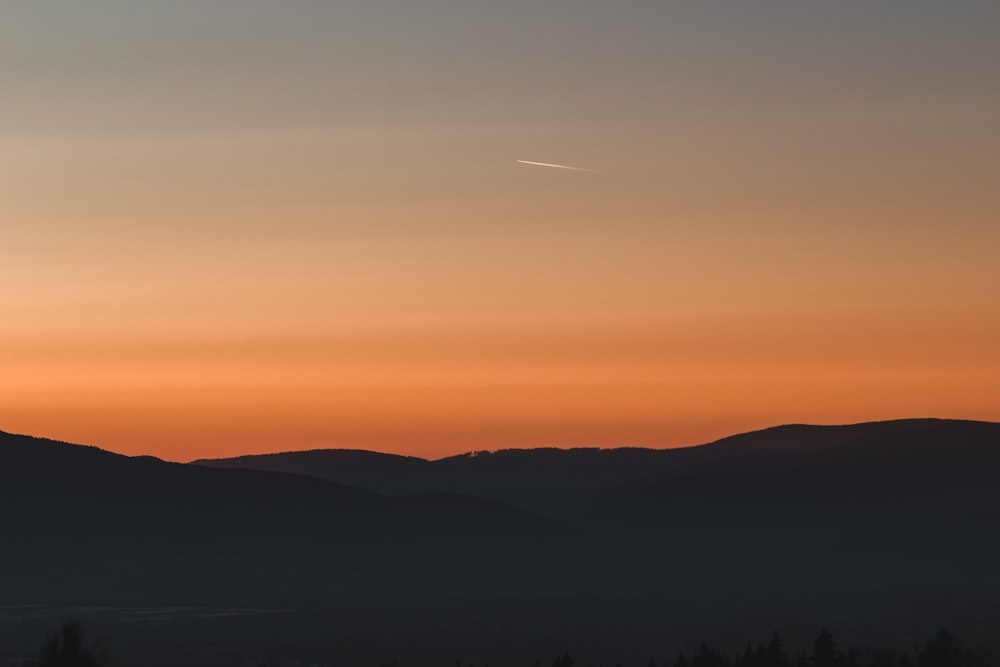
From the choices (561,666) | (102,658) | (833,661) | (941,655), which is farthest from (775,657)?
(102,658)

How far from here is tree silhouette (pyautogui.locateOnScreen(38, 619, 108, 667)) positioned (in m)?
26.8

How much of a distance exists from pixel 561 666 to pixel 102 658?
117 meters

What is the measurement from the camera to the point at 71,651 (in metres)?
27.2

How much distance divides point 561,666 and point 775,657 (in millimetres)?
26326

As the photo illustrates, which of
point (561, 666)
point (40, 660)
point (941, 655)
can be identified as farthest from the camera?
point (561, 666)

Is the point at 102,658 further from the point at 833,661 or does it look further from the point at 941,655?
the point at 941,655

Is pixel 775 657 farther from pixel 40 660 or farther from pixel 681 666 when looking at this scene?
pixel 40 660

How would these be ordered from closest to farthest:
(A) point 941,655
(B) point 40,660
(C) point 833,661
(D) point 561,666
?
(B) point 40,660 < (C) point 833,661 < (A) point 941,655 < (D) point 561,666

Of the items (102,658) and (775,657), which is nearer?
(102,658)

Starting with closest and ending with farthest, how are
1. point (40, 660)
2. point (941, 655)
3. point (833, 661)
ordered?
point (40, 660)
point (833, 661)
point (941, 655)

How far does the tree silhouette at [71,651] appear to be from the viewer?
26844mm

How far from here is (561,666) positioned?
141250 mm

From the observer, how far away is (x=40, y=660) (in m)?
27.0

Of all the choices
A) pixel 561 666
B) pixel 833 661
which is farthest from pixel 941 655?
pixel 561 666
